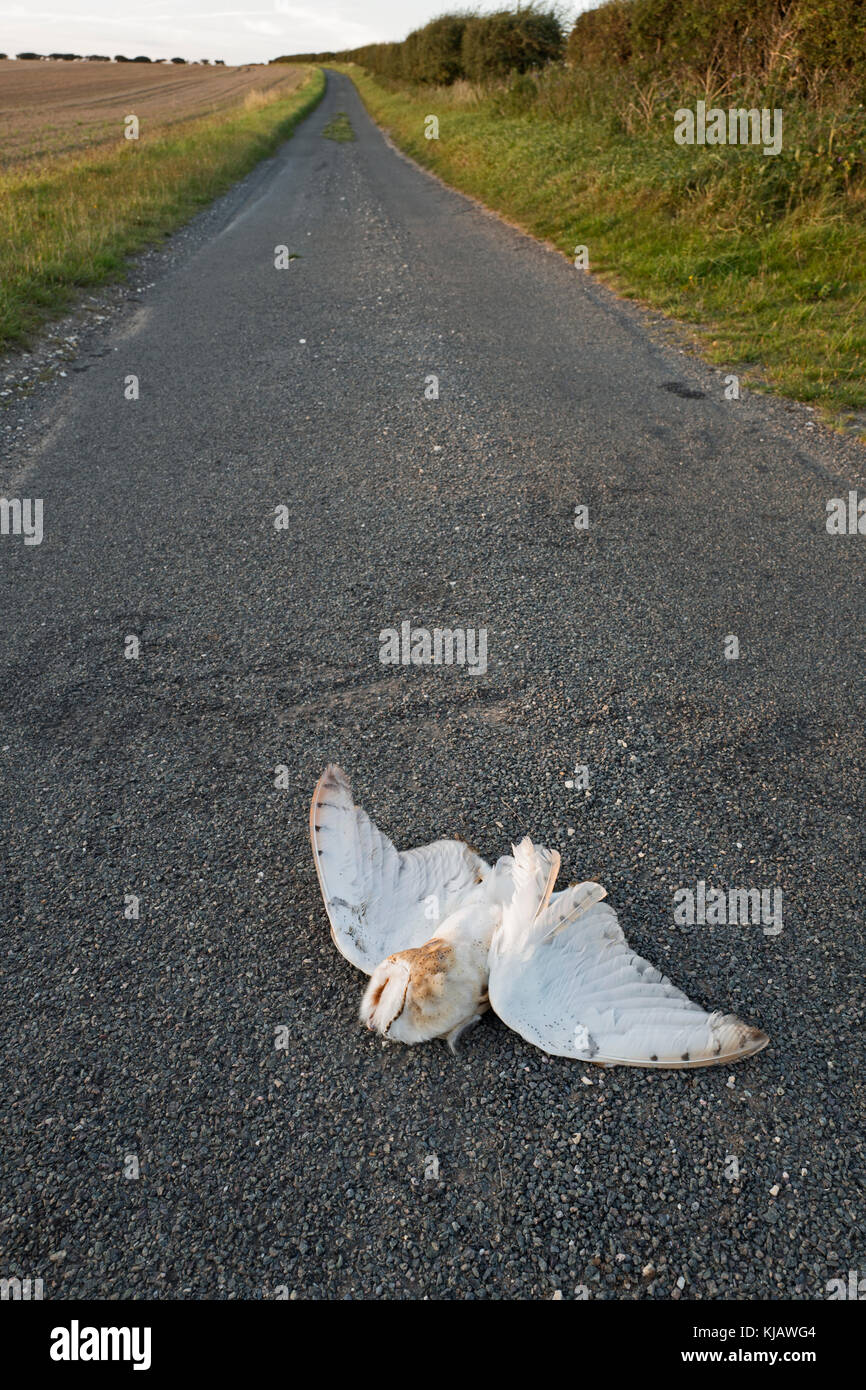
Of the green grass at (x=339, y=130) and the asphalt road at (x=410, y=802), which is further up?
the green grass at (x=339, y=130)

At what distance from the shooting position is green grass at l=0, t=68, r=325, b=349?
32.3 ft

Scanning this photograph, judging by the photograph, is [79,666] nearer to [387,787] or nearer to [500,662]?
[387,787]

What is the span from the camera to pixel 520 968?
2586 mm

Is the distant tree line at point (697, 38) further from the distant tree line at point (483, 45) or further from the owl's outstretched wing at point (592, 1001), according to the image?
the owl's outstretched wing at point (592, 1001)

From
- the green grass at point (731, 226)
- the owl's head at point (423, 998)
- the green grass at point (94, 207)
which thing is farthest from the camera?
the green grass at point (94, 207)

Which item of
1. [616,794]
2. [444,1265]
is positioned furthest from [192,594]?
[444,1265]

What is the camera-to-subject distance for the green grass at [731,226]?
26.2 ft

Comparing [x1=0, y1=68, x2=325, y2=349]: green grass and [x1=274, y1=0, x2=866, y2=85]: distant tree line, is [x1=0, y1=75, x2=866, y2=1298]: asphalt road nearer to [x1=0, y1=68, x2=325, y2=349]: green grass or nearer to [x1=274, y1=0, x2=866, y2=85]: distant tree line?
[x1=0, y1=68, x2=325, y2=349]: green grass

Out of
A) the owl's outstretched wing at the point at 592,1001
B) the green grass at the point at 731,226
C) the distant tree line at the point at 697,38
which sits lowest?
the owl's outstretched wing at the point at 592,1001

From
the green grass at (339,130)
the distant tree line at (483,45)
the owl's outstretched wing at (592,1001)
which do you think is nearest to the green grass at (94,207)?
the green grass at (339,130)

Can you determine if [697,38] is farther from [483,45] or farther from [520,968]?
[483,45]

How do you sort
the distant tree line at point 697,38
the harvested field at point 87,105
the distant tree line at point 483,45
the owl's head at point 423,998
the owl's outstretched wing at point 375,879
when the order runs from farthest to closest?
the distant tree line at point 483,45 → the harvested field at point 87,105 → the distant tree line at point 697,38 → the owl's outstretched wing at point 375,879 → the owl's head at point 423,998

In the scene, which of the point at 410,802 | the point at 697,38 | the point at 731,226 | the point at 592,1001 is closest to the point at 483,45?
the point at 697,38

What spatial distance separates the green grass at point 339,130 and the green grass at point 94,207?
5346mm
